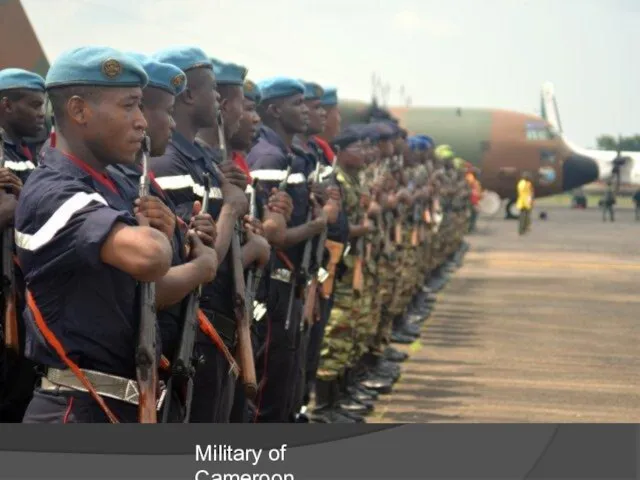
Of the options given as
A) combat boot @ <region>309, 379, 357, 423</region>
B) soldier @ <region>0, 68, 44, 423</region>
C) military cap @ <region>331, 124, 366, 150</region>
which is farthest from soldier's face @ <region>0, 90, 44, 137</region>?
military cap @ <region>331, 124, 366, 150</region>

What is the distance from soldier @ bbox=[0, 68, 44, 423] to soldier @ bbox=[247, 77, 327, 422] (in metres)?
1.06

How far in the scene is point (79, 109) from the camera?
4.61 m

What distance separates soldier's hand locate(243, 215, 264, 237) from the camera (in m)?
6.15

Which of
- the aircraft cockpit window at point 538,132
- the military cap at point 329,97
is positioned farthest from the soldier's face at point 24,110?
the aircraft cockpit window at point 538,132

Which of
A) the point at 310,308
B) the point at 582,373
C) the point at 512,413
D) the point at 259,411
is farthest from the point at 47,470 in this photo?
the point at 582,373

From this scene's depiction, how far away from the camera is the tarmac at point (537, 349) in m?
8.62

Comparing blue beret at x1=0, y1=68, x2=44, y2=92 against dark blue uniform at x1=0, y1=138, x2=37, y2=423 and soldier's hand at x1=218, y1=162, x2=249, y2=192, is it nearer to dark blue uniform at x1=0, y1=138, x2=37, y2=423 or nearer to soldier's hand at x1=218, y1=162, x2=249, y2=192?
dark blue uniform at x1=0, y1=138, x2=37, y2=423

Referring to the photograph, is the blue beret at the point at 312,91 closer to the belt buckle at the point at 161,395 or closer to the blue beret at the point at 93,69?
the belt buckle at the point at 161,395

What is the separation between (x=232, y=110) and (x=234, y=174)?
0.76m

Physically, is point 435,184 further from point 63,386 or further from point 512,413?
point 63,386

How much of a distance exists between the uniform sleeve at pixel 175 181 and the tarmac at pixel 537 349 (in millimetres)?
2753

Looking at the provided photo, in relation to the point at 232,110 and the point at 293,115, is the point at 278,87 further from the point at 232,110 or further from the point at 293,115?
the point at 232,110

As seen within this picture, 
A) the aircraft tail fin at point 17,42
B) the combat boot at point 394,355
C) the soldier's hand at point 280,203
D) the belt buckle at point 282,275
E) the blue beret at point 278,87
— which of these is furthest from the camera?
the combat boot at point 394,355

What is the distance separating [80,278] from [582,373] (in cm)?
602
